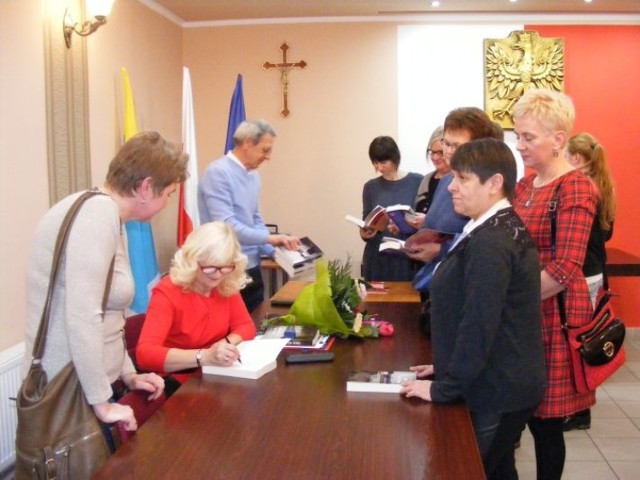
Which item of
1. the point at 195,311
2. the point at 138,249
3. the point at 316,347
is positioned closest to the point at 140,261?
the point at 138,249

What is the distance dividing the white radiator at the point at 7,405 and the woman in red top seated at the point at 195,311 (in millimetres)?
1037

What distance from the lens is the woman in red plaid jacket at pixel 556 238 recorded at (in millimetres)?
2168

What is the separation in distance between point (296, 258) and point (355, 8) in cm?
253

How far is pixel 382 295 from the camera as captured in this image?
3156mm

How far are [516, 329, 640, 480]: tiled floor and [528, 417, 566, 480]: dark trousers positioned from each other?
930 millimetres

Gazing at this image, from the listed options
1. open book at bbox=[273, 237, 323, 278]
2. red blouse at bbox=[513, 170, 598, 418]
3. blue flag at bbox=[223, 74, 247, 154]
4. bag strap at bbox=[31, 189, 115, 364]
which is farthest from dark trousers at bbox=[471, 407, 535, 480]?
blue flag at bbox=[223, 74, 247, 154]

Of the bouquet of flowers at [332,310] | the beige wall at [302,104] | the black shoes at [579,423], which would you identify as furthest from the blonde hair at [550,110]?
the beige wall at [302,104]

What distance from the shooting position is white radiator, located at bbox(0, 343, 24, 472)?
2.89m

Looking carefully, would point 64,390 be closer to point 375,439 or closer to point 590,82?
point 375,439

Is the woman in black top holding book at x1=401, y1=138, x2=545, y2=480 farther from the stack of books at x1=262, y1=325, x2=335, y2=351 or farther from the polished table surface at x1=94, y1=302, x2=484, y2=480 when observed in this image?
the stack of books at x1=262, y1=325, x2=335, y2=351

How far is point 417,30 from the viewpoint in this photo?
17.9 feet

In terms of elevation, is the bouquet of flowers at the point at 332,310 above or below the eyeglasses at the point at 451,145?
below

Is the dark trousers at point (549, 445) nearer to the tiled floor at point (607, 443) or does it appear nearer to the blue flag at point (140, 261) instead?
the tiled floor at point (607, 443)

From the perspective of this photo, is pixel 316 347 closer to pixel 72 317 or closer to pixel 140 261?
pixel 72 317
